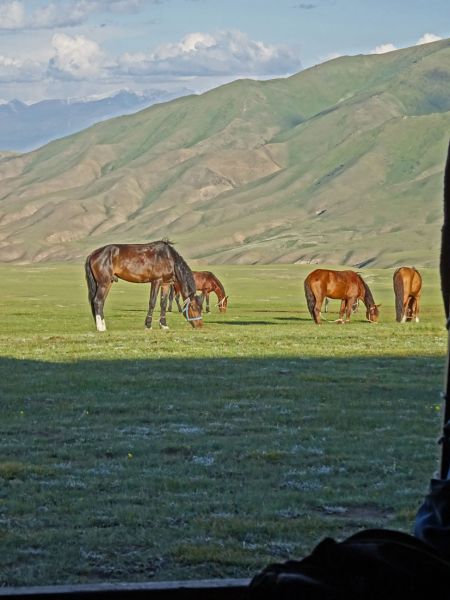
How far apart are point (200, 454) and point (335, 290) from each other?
91.1ft

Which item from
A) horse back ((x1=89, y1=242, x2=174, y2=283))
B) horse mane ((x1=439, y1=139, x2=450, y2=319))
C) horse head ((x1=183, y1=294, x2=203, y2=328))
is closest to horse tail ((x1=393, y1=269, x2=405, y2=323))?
horse head ((x1=183, y1=294, x2=203, y2=328))

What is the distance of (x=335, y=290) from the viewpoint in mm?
39031

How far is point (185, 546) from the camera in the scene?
7.57 metres

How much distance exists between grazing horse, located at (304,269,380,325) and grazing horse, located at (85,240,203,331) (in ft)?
19.1

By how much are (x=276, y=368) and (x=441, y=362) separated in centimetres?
378

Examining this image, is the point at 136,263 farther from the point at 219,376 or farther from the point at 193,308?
the point at 219,376

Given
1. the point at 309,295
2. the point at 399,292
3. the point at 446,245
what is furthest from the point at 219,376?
the point at 399,292

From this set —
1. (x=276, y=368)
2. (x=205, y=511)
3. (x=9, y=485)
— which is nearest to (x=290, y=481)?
(x=205, y=511)

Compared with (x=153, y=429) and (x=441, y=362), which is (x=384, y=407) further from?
(x=441, y=362)

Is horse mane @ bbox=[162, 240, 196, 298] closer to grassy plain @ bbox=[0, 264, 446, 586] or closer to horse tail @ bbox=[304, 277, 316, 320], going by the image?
horse tail @ bbox=[304, 277, 316, 320]

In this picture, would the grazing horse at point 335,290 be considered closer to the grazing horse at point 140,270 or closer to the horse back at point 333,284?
the horse back at point 333,284

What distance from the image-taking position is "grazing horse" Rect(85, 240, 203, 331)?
33750mm

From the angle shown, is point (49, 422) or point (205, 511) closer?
point (205, 511)

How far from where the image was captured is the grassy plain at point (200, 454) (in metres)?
7.66
